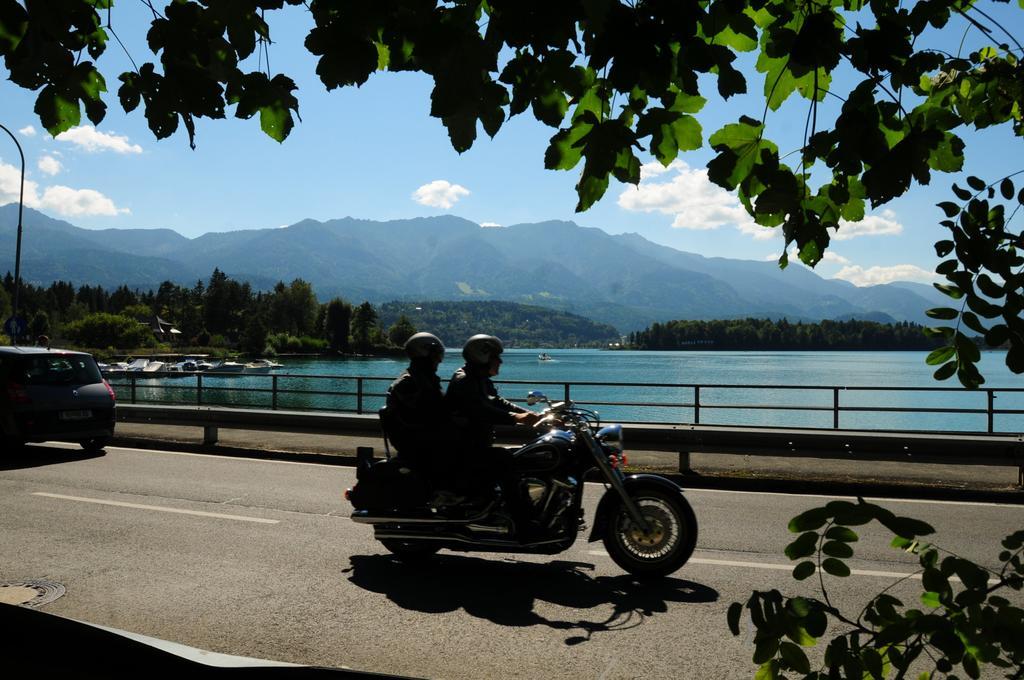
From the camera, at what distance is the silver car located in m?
11.5

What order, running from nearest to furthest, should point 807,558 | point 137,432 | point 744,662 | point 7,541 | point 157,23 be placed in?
point 807,558 → point 157,23 → point 744,662 → point 7,541 → point 137,432

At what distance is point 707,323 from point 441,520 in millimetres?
81890

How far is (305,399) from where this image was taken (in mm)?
45812

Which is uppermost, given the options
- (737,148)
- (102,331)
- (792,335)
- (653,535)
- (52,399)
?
(792,335)

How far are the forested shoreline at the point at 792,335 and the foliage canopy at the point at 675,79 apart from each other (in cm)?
6311

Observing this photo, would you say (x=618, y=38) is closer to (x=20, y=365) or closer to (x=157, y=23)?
(x=157, y=23)

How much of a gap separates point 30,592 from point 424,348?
10.2ft

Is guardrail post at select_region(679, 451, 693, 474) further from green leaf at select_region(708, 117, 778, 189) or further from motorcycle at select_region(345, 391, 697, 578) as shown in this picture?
green leaf at select_region(708, 117, 778, 189)

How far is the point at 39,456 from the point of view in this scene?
11.9m

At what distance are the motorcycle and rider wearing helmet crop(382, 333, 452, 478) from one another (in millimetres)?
319

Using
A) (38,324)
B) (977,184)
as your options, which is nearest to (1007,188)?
(977,184)

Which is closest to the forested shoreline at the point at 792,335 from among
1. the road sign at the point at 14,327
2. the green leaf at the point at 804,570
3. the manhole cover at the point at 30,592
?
the road sign at the point at 14,327

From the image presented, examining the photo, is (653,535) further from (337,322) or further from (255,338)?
(255,338)

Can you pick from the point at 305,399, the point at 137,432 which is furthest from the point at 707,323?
the point at 137,432
